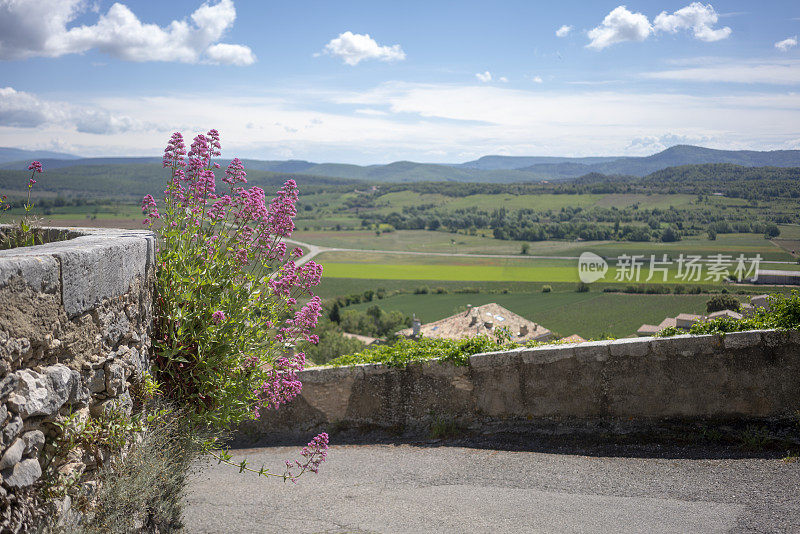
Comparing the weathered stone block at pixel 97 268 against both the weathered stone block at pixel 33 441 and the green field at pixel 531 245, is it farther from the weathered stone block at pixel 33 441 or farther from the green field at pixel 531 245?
the green field at pixel 531 245

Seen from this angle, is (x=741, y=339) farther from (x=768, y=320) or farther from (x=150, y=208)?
(x=150, y=208)

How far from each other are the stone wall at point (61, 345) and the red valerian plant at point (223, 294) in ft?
0.98

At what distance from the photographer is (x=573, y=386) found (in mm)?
5570

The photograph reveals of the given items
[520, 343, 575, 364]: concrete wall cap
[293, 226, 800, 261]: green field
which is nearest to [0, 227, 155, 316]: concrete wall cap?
[520, 343, 575, 364]: concrete wall cap

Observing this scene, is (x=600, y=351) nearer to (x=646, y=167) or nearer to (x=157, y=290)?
(x=157, y=290)

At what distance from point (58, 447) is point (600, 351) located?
4.49 metres

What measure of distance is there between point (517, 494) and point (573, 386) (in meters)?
1.45

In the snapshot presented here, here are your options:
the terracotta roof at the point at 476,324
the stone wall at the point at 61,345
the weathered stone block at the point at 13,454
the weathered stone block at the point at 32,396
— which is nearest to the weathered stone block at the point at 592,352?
the stone wall at the point at 61,345

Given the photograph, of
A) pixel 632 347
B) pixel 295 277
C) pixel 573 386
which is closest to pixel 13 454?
pixel 295 277

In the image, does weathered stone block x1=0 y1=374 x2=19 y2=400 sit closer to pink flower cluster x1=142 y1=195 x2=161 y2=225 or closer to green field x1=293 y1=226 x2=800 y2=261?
pink flower cluster x1=142 y1=195 x2=161 y2=225

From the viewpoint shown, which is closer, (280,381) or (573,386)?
(280,381)

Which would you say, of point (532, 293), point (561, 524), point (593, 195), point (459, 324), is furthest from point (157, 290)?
point (593, 195)

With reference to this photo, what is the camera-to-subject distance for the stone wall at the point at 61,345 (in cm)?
235

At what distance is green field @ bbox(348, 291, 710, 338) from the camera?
117 ft
